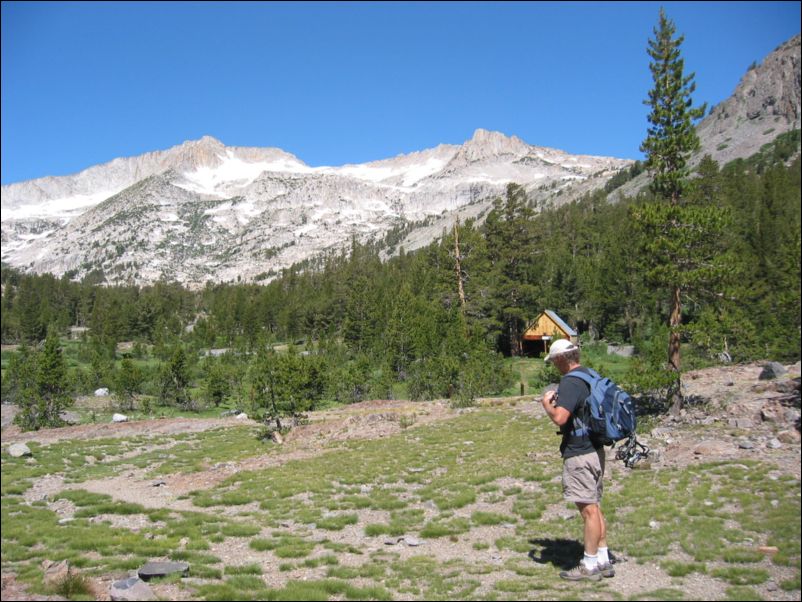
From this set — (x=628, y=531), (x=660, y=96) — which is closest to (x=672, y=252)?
(x=660, y=96)

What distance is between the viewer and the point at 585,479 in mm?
6883

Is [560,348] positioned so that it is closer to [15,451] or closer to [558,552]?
[558,552]

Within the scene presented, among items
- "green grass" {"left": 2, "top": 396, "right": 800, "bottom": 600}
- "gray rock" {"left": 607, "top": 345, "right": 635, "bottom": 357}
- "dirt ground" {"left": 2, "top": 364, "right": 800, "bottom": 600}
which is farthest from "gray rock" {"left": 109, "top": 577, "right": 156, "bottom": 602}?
"gray rock" {"left": 607, "top": 345, "right": 635, "bottom": 357}

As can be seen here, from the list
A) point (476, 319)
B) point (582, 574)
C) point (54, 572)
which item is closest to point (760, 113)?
point (476, 319)

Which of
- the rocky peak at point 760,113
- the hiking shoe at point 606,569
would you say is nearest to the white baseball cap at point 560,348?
the hiking shoe at point 606,569

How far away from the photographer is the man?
682 cm

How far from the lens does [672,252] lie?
60.8 ft

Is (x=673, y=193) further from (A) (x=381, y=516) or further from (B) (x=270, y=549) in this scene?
(B) (x=270, y=549)

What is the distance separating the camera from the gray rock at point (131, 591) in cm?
629

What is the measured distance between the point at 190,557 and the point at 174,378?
42657 mm

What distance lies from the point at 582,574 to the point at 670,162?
17365 millimetres

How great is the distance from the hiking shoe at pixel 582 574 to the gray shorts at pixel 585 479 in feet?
3.04

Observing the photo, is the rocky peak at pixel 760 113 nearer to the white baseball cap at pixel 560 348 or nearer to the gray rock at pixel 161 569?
the white baseball cap at pixel 560 348

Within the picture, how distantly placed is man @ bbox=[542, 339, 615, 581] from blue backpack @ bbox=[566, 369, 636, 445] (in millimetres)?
54
